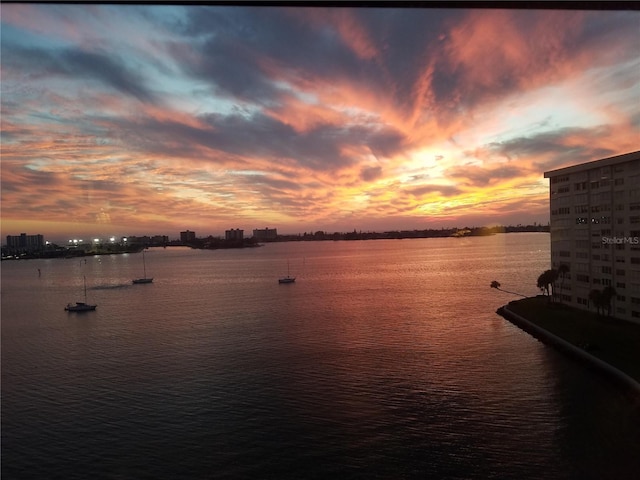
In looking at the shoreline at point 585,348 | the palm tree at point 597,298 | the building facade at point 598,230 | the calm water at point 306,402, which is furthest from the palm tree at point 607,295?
the calm water at point 306,402

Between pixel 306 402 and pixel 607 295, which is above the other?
pixel 607 295

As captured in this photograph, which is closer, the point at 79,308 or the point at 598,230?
the point at 598,230

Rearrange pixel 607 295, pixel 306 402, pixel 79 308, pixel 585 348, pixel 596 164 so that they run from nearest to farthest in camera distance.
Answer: pixel 306 402 → pixel 585 348 → pixel 607 295 → pixel 596 164 → pixel 79 308

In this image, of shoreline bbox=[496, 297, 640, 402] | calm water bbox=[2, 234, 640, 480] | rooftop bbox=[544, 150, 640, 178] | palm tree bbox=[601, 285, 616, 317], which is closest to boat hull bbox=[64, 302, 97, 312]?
calm water bbox=[2, 234, 640, 480]

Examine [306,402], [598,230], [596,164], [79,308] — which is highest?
[596,164]

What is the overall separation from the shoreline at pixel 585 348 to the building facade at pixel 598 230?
25.5 inches

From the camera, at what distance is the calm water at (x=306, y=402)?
4020 mm

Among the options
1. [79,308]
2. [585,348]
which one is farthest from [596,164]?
[79,308]

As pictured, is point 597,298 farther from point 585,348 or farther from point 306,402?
point 306,402

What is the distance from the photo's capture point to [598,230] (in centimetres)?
840

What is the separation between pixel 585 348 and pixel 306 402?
4663 millimetres

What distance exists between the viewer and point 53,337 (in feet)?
32.9

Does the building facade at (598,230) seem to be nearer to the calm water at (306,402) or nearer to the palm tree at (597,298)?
the palm tree at (597,298)

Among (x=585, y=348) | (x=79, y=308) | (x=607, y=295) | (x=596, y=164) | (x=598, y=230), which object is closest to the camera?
(x=585, y=348)
